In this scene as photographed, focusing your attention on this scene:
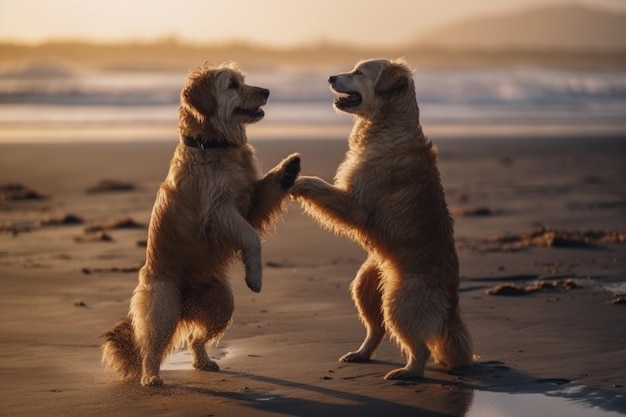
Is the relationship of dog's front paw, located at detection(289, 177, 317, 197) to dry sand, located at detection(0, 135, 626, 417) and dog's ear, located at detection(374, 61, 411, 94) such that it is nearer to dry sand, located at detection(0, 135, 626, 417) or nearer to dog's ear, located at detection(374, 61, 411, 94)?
dog's ear, located at detection(374, 61, 411, 94)

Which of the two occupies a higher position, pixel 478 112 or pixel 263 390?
pixel 478 112

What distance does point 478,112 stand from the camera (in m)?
33.2

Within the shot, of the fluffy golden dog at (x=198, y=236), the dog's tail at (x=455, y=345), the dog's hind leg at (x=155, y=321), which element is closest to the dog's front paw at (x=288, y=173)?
the fluffy golden dog at (x=198, y=236)

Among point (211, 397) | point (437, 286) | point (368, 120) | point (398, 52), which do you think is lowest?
point (211, 397)

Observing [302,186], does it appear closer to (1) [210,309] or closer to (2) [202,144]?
(2) [202,144]

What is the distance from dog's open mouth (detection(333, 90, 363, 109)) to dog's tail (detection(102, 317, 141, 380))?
6.80 feet

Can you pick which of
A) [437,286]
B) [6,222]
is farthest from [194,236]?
[6,222]

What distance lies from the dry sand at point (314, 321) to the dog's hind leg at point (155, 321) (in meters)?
0.19

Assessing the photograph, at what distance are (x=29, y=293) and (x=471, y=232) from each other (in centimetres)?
488

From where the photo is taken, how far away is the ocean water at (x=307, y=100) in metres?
29.4

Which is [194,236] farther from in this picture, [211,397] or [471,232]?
[471,232]

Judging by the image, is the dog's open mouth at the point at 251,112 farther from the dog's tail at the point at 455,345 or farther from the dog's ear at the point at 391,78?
the dog's tail at the point at 455,345

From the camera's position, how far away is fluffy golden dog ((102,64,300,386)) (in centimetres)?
680

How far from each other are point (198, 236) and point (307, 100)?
29612 mm
